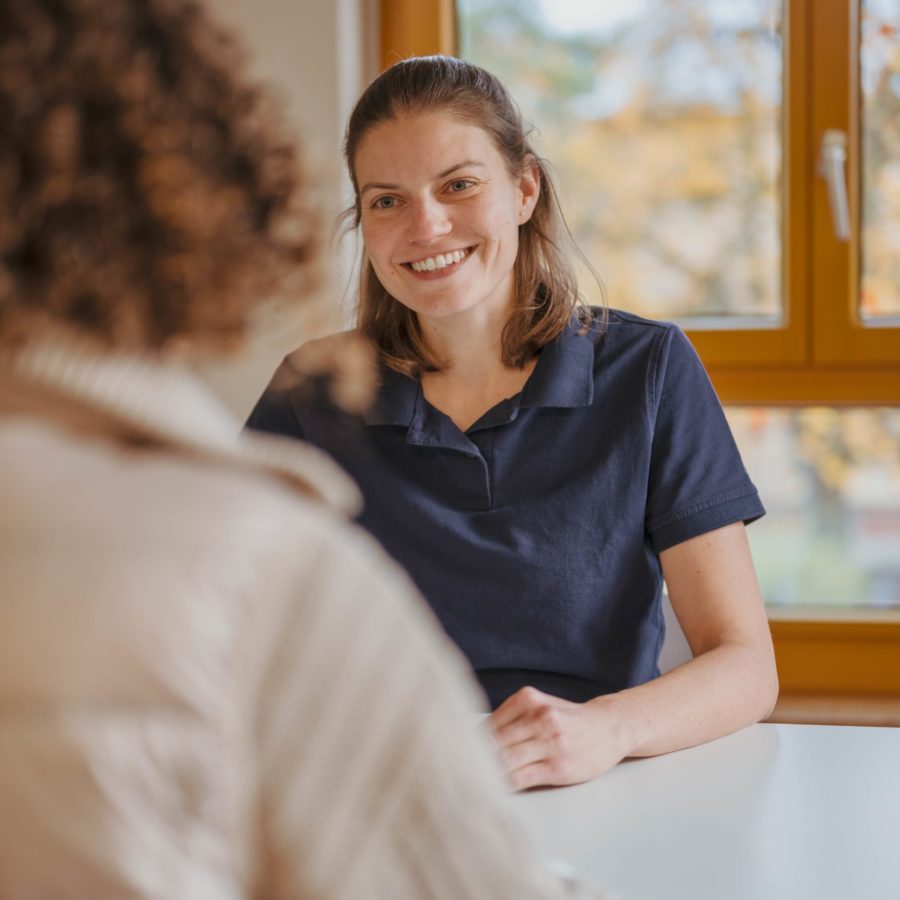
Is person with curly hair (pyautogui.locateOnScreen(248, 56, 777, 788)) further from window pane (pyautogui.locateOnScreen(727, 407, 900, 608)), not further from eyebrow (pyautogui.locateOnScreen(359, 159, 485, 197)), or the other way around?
window pane (pyautogui.locateOnScreen(727, 407, 900, 608))

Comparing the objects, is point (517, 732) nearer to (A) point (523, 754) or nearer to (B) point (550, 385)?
(A) point (523, 754)

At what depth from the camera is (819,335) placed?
2.43m

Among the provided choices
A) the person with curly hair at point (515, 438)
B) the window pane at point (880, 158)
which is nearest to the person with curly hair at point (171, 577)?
the person with curly hair at point (515, 438)

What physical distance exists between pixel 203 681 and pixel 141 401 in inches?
4.9

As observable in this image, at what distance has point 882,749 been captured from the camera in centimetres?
119

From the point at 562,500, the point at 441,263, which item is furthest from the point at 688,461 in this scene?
the point at 441,263

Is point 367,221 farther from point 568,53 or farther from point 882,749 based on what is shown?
point 568,53

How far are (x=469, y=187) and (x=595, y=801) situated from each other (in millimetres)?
843

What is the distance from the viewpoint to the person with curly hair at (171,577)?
438 millimetres

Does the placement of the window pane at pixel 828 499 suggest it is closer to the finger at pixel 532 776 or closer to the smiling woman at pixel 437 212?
the smiling woman at pixel 437 212

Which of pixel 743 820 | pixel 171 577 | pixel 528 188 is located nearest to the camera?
pixel 171 577

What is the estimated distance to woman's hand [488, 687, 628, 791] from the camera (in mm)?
1083

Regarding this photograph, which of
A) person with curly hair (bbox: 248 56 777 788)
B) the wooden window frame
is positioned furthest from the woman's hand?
the wooden window frame

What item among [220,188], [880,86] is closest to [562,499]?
[220,188]
